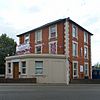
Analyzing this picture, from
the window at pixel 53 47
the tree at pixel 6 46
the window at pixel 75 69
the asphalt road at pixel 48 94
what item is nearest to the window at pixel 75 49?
the window at pixel 75 69

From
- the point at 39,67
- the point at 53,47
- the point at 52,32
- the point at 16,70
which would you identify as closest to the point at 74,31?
the point at 52,32

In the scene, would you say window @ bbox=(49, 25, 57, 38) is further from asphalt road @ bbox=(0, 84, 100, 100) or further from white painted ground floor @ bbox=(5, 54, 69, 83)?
asphalt road @ bbox=(0, 84, 100, 100)

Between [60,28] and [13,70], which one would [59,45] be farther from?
[13,70]

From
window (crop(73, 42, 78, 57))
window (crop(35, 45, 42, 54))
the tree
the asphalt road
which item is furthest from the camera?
the tree

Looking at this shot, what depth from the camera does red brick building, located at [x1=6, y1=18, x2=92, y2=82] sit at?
43.2 meters

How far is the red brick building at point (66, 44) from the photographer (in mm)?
43219

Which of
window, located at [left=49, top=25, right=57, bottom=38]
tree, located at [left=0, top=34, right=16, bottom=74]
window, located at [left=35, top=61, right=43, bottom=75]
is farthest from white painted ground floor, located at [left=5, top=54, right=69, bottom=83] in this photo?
tree, located at [left=0, top=34, right=16, bottom=74]

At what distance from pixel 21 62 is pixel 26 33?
43.8 feet

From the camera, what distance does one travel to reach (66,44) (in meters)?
42.5

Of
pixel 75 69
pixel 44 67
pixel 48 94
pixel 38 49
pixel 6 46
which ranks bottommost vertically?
pixel 48 94

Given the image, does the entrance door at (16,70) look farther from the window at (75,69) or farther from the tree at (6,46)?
the tree at (6,46)

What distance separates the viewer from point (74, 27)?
45.9 meters

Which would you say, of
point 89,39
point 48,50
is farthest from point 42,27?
point 89,39

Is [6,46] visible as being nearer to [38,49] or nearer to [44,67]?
[38,49]
